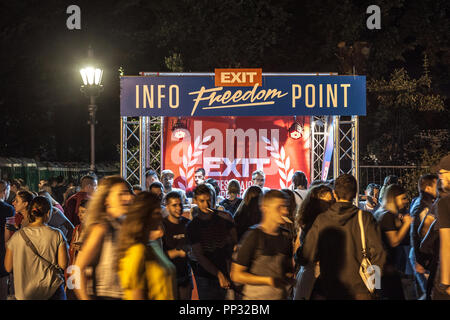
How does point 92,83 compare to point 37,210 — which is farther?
point 92,83

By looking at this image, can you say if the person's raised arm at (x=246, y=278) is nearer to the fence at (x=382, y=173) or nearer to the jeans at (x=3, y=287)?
the jeans at (x=3, y=287)

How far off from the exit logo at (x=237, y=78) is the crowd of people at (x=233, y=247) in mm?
6550

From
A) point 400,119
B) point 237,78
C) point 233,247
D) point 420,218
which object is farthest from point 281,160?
point 400,119

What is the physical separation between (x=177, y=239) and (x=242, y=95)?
305 inches

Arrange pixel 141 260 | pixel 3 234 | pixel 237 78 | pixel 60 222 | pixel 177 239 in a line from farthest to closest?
1. pixel 237 78
2. pixel 60 222
3. pixel 3 234
4. pixel 177 239
5. pixel 141 260

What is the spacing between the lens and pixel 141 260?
4.36m

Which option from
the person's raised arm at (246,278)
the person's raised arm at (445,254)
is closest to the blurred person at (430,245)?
the person's raised arm at (445,254)

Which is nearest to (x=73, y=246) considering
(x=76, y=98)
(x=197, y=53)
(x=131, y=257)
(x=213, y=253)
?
(x=213, y=253)

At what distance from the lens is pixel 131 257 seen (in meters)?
Answer: 4.36

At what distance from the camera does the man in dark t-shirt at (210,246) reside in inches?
277

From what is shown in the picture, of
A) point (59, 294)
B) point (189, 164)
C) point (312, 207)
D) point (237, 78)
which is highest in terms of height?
point (237, 78)

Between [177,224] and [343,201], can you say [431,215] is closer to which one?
[343,201]

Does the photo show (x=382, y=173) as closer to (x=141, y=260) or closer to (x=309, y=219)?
(x=309, y=219)

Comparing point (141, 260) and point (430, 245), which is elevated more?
point (141, 260)
